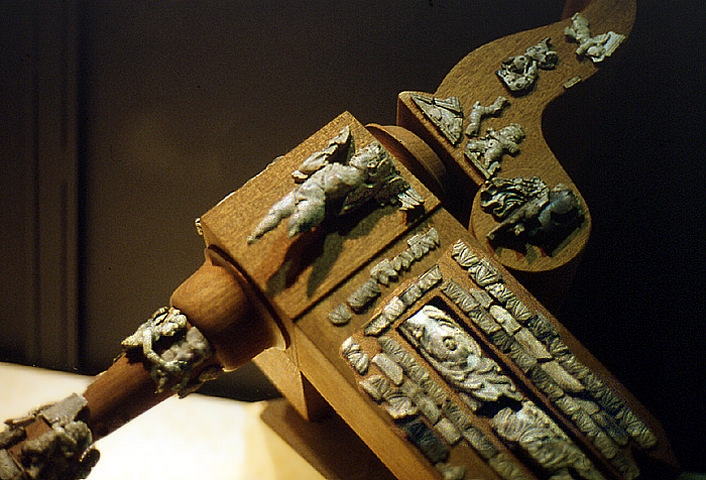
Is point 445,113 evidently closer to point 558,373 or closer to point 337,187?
point 337,187

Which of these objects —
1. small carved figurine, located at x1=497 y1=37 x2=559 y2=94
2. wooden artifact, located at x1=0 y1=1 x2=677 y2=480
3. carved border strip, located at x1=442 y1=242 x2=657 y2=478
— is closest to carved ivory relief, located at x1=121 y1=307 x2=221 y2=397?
wooden artifact, located at x1=0 y1=1 x2=677 y2=480

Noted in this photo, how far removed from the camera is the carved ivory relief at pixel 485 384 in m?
0.96

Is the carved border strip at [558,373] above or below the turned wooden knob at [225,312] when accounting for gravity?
below

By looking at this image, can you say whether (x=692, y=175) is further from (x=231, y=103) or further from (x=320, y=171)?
(x=231, y=103)

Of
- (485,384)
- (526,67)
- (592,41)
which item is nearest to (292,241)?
(485,384)

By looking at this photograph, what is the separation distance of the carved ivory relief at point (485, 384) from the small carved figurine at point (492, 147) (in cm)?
24

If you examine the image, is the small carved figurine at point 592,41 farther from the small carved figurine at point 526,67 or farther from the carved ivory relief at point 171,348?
the carved ivory relief at point 171,348

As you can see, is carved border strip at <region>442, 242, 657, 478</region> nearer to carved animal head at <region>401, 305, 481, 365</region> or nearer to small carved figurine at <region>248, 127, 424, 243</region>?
carved animal head at <region>401, 305, 481, 365</region>

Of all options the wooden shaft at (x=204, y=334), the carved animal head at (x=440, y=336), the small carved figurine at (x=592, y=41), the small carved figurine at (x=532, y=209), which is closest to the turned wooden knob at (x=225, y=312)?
the wooden shaft at (x=204, y=334)

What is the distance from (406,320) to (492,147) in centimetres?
42

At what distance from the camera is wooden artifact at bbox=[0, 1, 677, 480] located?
0.99 metres

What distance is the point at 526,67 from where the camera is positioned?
137cm

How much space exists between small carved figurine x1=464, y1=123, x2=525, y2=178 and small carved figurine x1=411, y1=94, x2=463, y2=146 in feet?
0.12

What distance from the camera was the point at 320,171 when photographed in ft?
3.71
